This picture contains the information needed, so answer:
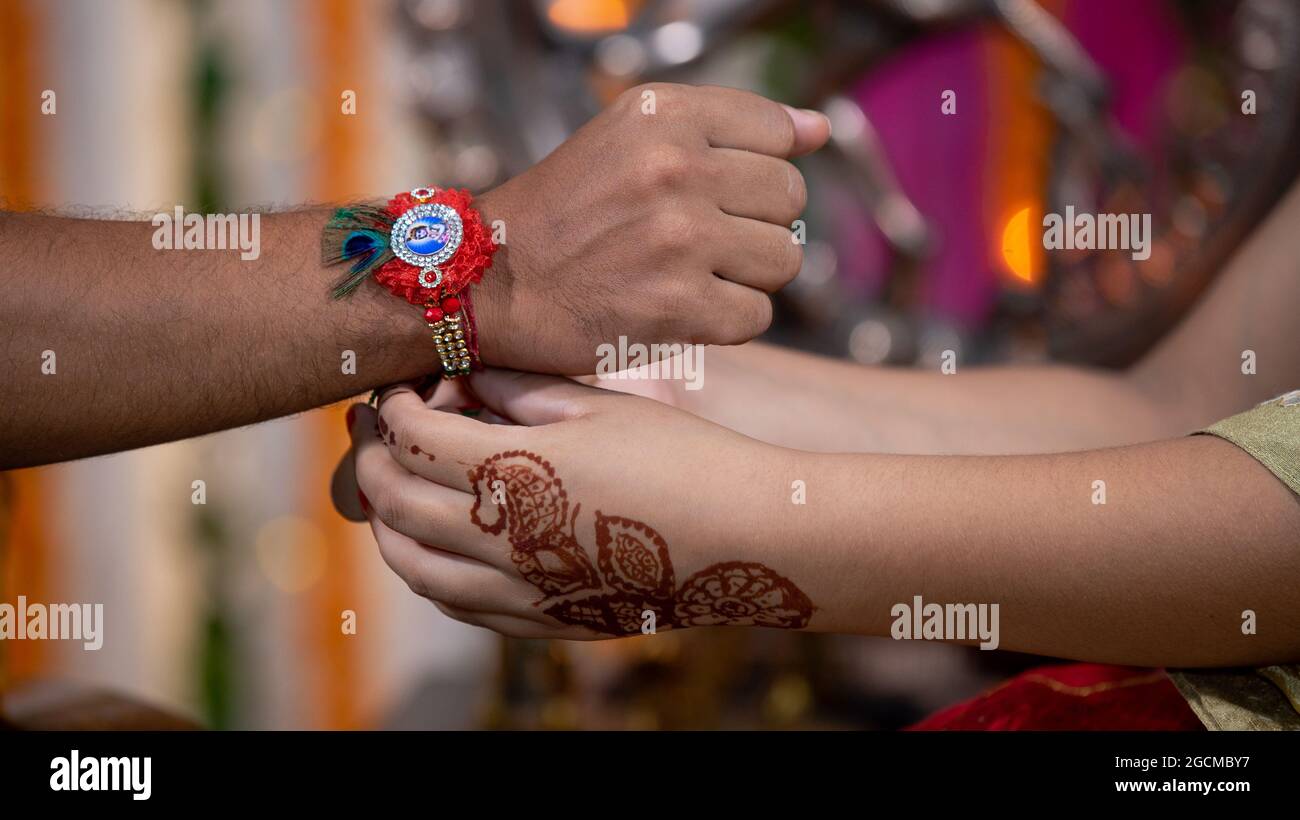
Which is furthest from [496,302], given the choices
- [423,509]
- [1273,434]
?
[1273,434]

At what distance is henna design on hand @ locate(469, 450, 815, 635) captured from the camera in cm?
82

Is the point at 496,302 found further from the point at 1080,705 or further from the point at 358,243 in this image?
the point at 1080,705

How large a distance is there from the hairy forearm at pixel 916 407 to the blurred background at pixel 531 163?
0.28 m

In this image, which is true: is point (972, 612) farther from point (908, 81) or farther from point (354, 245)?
point (908, 81)

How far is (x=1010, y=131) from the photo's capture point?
1533 millimetres

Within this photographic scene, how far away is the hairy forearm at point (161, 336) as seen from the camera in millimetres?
908

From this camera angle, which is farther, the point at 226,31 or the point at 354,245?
the point at 226,31

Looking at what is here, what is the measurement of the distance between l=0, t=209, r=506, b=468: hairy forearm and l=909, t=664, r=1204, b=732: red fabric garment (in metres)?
0.63

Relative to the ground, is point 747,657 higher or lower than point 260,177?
lower

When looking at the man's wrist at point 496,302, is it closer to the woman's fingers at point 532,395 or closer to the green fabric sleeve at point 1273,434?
the woman's fingers at point 532,395

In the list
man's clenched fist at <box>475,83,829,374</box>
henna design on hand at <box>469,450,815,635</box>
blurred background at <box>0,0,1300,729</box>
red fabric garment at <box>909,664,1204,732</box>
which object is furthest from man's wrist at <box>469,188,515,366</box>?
blurred background at <box>0,0,1300,729</box>

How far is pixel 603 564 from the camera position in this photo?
0.83 meters

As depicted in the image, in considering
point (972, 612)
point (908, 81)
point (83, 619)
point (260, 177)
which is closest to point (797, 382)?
point (972, 612)

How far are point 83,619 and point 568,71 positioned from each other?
1.29 metres
